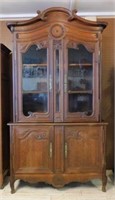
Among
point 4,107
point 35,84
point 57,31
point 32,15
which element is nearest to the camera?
point 57,31

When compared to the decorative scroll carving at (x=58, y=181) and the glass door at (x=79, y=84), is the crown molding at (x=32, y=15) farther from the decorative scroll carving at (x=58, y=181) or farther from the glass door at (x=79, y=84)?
the decorative scroll carving at (x=58, y=181)

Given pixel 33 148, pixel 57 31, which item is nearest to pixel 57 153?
pixel 33 148

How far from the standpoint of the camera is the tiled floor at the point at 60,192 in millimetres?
2691

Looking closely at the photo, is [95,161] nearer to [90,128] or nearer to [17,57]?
[90,128]

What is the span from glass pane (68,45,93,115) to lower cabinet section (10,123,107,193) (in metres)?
0.25

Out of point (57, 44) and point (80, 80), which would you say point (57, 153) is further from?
point (57, 44)

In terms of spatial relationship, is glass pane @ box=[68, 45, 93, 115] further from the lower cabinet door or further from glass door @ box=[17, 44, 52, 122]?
the lower cabinet door

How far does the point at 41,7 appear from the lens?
321 cm

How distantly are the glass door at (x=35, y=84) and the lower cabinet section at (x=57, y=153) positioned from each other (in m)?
0.17

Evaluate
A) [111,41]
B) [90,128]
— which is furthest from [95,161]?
[111,41]

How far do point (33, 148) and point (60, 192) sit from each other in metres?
0.62

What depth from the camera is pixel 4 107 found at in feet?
10.2

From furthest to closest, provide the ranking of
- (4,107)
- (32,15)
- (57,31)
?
(32,15)
(4,107)
(57,31)

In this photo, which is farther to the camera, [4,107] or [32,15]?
[32,15]
